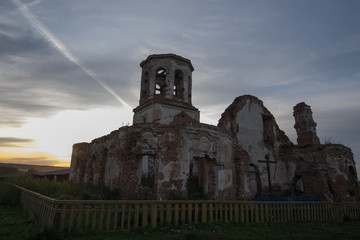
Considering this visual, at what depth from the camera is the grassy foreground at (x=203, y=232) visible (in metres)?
5.74

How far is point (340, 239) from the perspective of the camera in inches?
259

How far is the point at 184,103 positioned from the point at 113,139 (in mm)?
8105

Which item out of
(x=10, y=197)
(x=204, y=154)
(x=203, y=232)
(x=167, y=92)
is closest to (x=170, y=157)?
(x=204, y=154)

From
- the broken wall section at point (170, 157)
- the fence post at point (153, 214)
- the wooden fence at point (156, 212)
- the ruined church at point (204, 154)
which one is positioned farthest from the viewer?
the ruined church at point (204, 154)

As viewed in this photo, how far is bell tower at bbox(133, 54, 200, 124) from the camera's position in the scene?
19234mm

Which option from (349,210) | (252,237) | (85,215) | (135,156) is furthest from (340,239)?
(135,156)

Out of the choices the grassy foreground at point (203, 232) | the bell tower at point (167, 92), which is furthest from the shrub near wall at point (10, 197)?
the bell tower at point (167, 92)

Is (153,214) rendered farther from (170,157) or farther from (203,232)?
(170,157)

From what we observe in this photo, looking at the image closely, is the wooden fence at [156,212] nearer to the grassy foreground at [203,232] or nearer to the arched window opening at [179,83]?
the grassy foreground at [203,232]

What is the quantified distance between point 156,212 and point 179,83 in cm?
1498

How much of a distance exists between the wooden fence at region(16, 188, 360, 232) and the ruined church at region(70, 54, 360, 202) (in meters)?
3.31

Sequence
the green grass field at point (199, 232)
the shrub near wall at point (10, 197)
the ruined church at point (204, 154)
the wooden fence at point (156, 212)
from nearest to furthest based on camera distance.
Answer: the green grass field at point (199, 232) < the wooden fence at point (156, 212) < the shrub near wall at point (10, 197) < the ruined church at point (204, 154)

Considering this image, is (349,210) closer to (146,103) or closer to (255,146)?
(255,146)

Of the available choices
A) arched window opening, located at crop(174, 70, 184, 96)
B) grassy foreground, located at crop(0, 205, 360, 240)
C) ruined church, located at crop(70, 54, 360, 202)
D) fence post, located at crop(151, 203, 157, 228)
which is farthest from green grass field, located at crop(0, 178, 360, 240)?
arched window opening, located at crop(174, 70, 184, 96)
